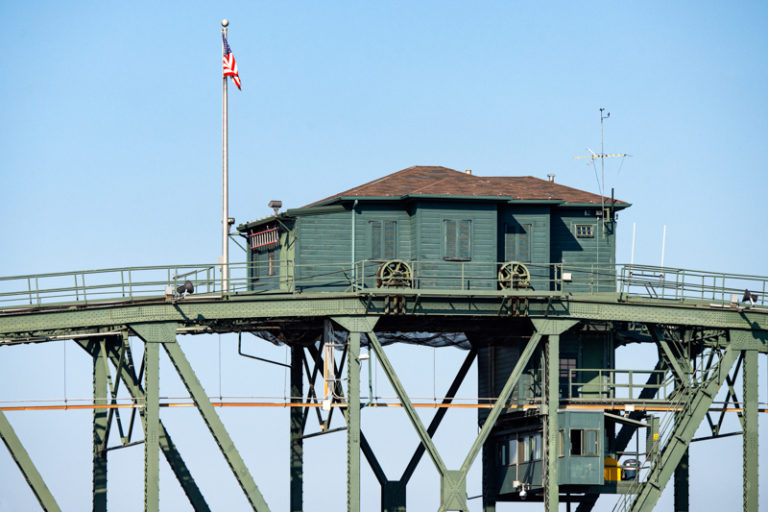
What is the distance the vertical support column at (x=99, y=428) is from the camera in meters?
Answer: 78.1

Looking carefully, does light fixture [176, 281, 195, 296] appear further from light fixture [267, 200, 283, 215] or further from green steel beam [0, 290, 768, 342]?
light fixture [267, 200, 283, 215]

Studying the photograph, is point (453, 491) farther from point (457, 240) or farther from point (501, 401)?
point (457, 240)

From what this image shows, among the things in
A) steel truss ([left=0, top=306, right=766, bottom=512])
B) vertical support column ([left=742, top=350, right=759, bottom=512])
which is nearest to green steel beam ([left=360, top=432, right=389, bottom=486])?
steel truss ([left=0, top=306, right=766, bottom=512])

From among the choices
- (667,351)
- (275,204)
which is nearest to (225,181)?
(275,204)

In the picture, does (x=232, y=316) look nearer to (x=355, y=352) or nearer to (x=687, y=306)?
(x=355, y=352)

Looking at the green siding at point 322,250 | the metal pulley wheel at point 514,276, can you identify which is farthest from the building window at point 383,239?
the metal pulley wheel at point 514,276

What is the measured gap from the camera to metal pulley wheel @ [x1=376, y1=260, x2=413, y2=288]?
7306 centimetres

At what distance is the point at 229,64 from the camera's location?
79.5m

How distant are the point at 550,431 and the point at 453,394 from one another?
9303 mm

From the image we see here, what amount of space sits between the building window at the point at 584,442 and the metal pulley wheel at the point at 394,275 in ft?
31.9

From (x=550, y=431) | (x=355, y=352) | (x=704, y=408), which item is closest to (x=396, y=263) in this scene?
(x=355, y=352)

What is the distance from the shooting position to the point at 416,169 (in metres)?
81.1

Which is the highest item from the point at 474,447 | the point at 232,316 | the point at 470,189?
the point at 470,189

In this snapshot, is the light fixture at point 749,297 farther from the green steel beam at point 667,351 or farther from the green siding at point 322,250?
the green siding at point 322,250
